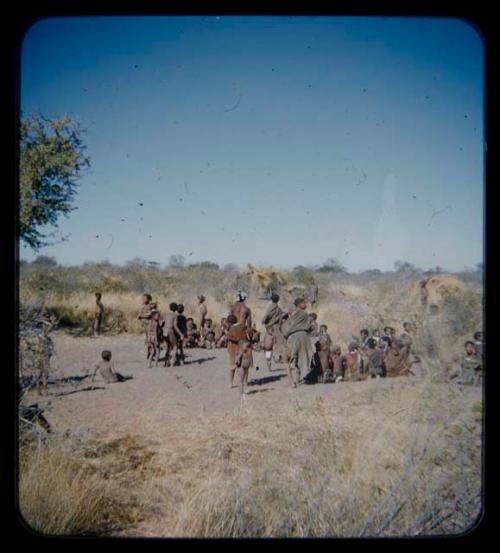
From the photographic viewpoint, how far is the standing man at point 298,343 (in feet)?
18.0

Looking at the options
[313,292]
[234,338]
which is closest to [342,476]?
[234,338]

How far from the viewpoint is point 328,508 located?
8.60 ft

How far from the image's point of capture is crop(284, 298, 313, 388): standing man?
5496 mm

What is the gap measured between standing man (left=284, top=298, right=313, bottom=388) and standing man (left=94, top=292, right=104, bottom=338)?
2255 millimetres

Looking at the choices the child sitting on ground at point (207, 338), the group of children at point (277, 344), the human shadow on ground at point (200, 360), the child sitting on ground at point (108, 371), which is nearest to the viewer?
the child sitting on ground at point (108, 371)

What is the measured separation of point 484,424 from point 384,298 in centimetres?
327

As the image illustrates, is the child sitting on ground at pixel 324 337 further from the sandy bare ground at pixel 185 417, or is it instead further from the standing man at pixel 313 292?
the standing man at pixel 313 292

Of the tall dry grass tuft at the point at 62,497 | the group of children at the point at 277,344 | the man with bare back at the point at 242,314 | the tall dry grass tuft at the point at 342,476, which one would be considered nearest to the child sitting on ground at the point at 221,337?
the group of children at the point at 277,344

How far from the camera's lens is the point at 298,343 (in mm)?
5777

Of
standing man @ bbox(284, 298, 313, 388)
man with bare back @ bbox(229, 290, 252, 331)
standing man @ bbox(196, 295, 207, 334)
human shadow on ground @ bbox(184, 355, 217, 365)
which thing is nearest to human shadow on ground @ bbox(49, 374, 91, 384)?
human shadow on ground @ bbox(184, 355, 217, 365)

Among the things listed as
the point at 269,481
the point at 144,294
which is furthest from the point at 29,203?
the point at 144,294

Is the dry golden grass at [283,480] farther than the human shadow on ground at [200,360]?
No

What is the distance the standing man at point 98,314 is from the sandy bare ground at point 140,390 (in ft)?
0.35
